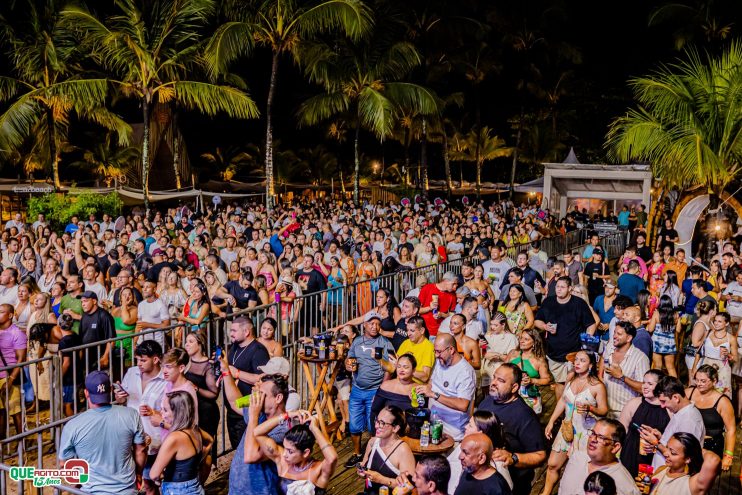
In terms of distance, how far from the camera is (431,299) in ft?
31.4

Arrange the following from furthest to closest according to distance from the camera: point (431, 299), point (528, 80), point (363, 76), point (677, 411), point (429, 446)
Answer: point (528, 80) → point (363, 76) → point (431, 299) → point (677, 411) → point (429, 446)

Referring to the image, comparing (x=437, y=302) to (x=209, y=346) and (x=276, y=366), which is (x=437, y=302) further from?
(x=276, y=366)

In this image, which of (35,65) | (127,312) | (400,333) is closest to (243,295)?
(127,312)

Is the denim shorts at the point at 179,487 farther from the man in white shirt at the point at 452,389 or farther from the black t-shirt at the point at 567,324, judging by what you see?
the black t-shirt at the point at 567,324

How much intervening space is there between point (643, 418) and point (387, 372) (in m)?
2.40

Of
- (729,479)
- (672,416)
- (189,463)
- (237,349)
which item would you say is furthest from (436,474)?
(729,479)

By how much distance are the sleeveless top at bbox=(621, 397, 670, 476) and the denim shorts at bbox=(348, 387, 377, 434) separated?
2566 mm

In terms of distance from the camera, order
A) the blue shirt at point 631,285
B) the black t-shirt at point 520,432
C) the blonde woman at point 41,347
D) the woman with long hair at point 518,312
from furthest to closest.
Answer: the blue shirt at point 631,285 → the woman with long hair at point 518,312 → the blonde woman at point 41,347 → the black t-shirt at point 520,432

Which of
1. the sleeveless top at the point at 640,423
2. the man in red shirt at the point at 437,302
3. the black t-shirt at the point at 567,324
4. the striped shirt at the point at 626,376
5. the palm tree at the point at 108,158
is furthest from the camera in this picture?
the palm tree at the point at 108,158

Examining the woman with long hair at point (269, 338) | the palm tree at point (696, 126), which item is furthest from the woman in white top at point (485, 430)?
the palm tree at point (696, 126)

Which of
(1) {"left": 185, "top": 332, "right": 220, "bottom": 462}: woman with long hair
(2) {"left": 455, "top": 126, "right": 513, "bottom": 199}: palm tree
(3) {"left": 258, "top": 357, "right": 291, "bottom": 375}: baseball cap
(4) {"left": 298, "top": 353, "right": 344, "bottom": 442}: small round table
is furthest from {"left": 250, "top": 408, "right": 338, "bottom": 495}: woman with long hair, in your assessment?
(2) {"left": 455, "top": 126, "right": 513, "bottom": 199}: palm tree

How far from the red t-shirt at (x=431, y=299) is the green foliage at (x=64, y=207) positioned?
14.3m

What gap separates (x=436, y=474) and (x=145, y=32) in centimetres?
2012

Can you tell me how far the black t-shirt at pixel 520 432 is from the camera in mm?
5258
